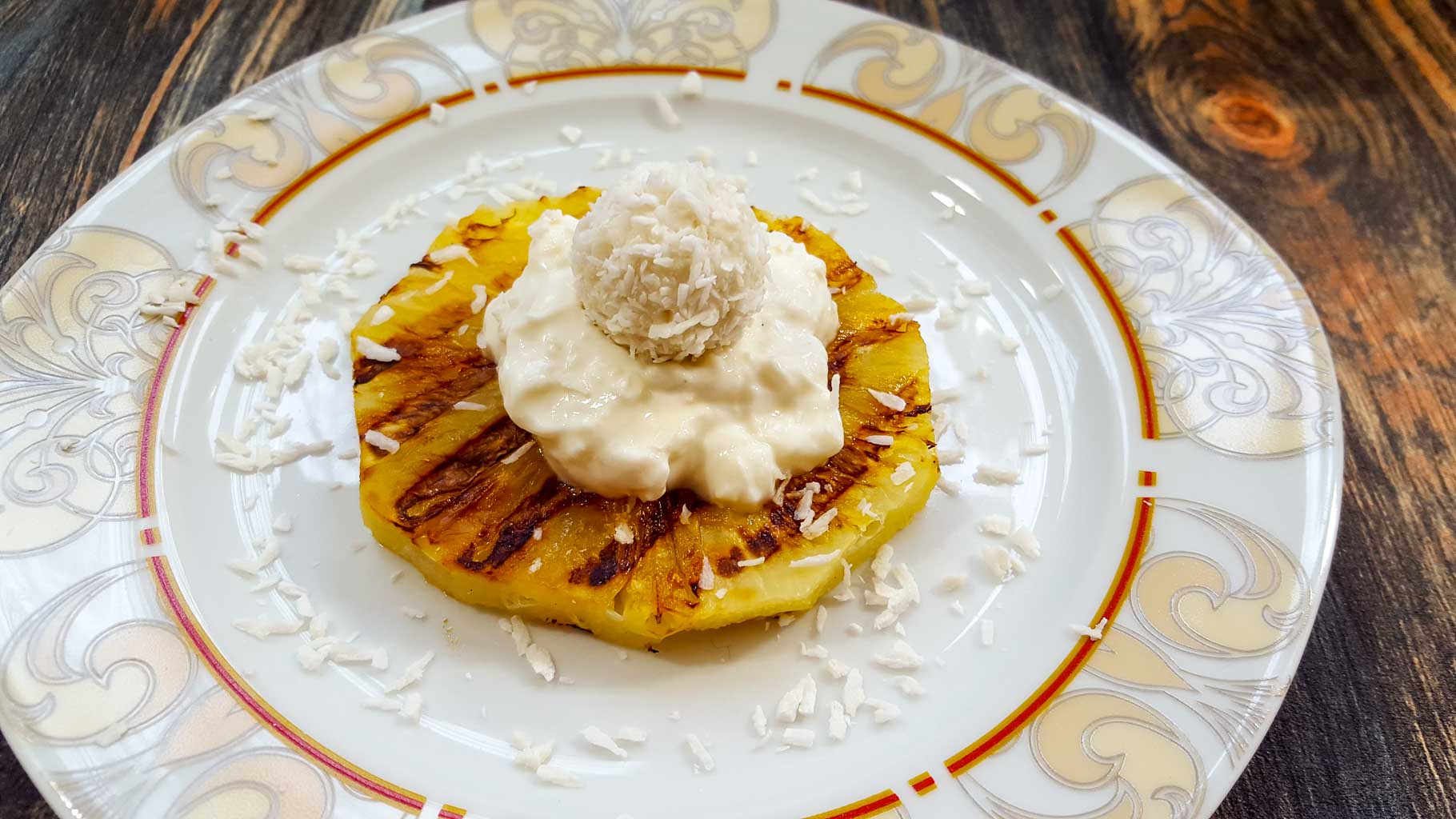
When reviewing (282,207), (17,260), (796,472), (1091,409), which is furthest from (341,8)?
(1091,409)

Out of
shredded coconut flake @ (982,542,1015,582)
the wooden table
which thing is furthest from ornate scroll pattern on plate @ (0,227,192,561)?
shredded coconut flake @ (982,542,1015,582)

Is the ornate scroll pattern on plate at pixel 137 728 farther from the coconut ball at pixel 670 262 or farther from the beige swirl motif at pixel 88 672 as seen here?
the coconut ball at pixel 670 262

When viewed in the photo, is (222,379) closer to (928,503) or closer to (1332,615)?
(928,503)

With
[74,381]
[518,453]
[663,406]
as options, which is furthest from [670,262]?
[74,381]

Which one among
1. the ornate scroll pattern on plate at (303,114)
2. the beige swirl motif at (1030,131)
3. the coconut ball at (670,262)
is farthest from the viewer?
the beige swirl motif at (1030,131)

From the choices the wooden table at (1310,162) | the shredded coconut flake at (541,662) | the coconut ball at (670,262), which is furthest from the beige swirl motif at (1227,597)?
the shredded coconut flake at (541,662)

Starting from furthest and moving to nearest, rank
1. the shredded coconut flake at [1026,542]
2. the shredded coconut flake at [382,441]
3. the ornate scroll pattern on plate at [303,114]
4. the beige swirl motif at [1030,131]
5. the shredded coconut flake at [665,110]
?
the shredded coconut flake at [665,110] → the beige swirl motif at [1030,131] → the ornate scroll pattern on plate at [303,114] → the shredded coconut flake at [1026,542] → the shredded coconut flake at [382,441]
